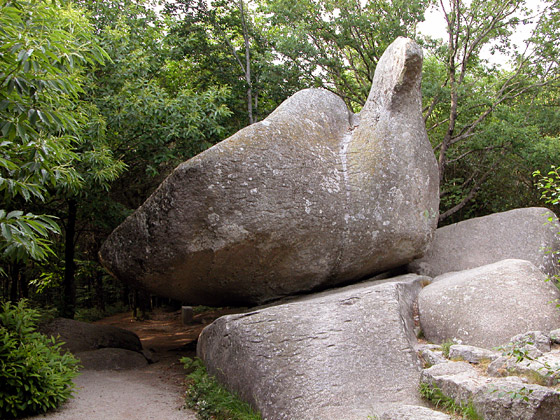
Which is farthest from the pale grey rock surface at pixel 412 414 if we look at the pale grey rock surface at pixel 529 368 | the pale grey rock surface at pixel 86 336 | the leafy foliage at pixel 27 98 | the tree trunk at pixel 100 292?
the tree trunk at pixel 100 292

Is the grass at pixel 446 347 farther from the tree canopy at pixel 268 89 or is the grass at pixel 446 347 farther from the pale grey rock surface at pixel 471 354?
the tree canopy at pixel 268 89

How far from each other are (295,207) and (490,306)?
9.52 ft

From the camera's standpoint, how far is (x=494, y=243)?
8.66 m

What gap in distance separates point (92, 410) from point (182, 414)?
102cm

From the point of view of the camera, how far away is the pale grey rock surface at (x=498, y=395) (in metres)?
3.84

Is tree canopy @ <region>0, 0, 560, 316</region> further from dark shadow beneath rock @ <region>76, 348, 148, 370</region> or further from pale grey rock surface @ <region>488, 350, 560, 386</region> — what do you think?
pale grey rock surface @ <region>488, 350, 560, 386</region>

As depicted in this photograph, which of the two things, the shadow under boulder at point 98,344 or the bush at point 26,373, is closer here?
the bush at point 26,373

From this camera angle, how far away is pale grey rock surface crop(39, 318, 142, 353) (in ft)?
26.7

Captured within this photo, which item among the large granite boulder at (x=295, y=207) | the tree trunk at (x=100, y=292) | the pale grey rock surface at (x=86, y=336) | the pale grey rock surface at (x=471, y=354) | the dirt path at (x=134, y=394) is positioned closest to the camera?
the pale grey rock surface at (x=471, y=354)

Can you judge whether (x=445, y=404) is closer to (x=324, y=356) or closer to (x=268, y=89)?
(x=324, y=356)

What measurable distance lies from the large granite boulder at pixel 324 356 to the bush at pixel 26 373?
72.7 inches

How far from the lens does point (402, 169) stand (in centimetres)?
794

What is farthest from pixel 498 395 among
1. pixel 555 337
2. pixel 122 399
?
pixel 122 399

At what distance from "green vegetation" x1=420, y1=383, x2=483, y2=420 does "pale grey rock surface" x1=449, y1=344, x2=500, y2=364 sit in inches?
24.7
